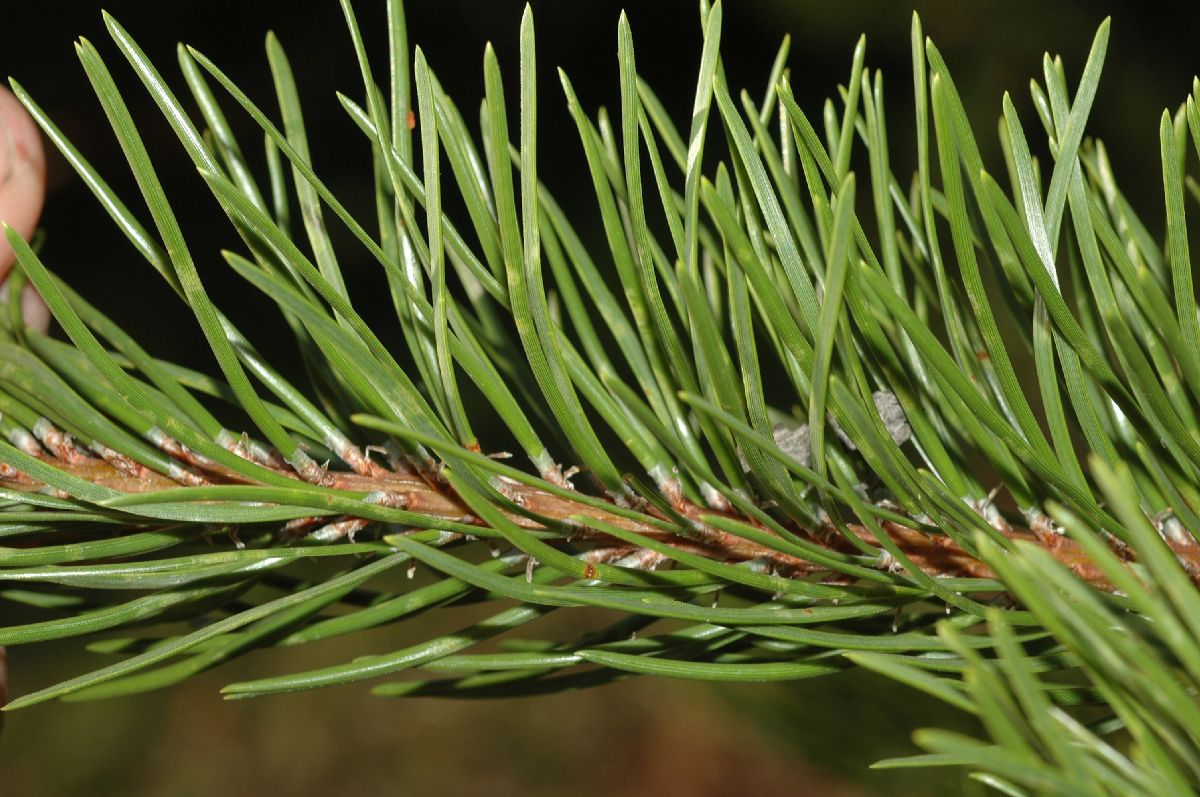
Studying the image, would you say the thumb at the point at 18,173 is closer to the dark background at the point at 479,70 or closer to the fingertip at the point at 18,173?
the fingertip at the point at 18,173

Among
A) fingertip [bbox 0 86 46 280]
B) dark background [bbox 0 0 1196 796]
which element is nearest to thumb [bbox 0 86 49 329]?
fingertip [bbox 0 86 46 280]

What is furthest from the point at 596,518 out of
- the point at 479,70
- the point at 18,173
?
the point at 479,70

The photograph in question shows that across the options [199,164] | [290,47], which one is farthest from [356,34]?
[290,47]

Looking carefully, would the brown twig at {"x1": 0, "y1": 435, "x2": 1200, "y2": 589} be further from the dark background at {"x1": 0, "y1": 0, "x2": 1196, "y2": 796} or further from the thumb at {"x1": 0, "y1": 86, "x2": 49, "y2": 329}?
the dark background at {"x1": 0, "y1": 0, "x2": 1196, "y2": 796}

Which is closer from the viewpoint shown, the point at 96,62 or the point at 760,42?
the point at 96,62

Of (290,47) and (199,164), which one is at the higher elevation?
(290,47)

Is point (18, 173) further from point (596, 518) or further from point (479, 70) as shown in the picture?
point (479, 70)

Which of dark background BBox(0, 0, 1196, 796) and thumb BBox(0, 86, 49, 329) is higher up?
dark background BBox(0, 0, 1196, 796)

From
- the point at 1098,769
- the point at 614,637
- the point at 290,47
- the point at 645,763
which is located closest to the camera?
the point at 1098,769

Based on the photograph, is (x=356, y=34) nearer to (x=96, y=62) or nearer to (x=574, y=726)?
(x=96, y=62)
